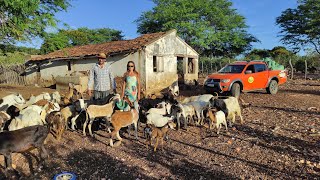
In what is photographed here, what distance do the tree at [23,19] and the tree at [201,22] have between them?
15.1m

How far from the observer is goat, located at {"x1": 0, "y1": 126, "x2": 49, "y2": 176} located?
4738 millimetres

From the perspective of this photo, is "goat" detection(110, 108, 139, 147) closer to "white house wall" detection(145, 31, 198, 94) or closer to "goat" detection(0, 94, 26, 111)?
"goat" detection(0, 94, 26, 111)

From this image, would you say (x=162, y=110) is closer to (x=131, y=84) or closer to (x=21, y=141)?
(x=131, y=84)

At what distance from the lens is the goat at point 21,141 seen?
15.5 feet

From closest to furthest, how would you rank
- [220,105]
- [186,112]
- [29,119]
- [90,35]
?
[29,119]
[186,112]
[220,105]
[90,35]

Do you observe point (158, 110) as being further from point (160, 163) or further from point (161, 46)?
point (161, 46)

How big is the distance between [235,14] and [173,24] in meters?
8.17

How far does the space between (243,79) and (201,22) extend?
606 inches

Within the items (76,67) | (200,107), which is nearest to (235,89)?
(200,107)

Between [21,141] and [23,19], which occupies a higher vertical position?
[23,19]

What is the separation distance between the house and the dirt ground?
8933 millimetres

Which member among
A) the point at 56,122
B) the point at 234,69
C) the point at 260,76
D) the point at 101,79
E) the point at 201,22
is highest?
the point at 201,22

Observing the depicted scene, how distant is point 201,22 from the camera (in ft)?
88.0

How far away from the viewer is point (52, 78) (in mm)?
21203
